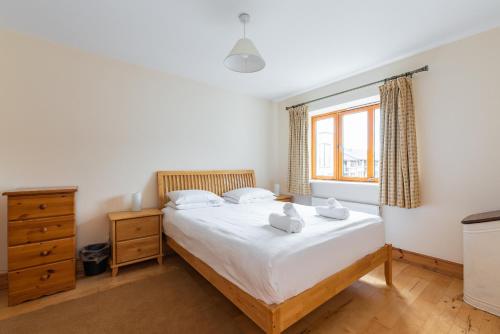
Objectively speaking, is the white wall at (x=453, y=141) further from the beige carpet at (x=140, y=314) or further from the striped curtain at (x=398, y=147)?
the beige carpet at (x=140, y=314)

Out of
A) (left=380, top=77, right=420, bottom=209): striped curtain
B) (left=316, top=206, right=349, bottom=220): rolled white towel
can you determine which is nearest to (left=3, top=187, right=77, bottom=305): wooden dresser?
(left=316, top=206, right=349, bottom=220): rolled white towel

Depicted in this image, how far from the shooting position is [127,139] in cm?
290

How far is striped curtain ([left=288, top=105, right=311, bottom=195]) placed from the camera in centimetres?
387

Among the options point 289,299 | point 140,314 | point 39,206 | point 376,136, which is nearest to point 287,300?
point 289,299

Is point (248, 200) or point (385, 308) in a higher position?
point (248, 200)

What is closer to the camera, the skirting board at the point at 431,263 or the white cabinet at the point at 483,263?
the white cabinet at the point at 483,263

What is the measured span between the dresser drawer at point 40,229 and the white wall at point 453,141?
12.1 feet

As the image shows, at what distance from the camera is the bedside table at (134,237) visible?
2430 millimetres

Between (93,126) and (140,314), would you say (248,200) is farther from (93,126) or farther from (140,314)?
(93,126)

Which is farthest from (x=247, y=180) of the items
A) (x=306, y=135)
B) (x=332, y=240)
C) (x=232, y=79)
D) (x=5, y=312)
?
(x=5, y=312)

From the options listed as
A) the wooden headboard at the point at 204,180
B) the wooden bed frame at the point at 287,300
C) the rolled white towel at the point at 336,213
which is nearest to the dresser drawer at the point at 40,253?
the wooden bed frame at the point at 287,300

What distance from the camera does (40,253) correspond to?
2041mm

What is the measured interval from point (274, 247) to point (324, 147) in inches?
116

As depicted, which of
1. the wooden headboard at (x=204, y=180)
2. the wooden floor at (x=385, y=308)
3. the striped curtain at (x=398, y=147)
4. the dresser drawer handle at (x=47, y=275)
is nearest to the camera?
the wooden floor at (x=385, y=308)
